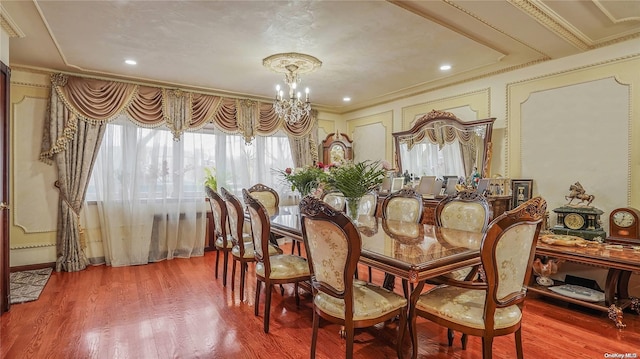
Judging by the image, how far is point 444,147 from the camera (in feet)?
14.6

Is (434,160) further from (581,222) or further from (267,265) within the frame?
(267,265)

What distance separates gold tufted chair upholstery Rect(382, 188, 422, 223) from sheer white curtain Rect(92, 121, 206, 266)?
289cm

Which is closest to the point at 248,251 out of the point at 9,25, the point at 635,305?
the point at 9,25

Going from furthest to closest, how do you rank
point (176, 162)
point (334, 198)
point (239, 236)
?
point (176, 162) < point (334, 198) < point (239, 236)

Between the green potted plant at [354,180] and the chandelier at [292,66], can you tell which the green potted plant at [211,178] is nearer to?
the chandelier at [292,66]

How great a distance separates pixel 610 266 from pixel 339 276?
230 cm

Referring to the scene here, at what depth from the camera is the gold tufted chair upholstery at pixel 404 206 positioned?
3215 millimetres

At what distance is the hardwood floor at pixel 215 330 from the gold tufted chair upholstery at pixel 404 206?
Answer: 3.17 ft

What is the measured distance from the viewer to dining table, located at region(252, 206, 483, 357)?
1.69 meters

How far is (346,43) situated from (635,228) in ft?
9.94

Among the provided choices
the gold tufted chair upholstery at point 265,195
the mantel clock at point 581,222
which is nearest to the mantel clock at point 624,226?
the mantel clock at point 581,222

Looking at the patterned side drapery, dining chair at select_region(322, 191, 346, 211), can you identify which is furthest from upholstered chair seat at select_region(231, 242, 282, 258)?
the patterned side drapery

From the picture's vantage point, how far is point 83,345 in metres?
2.34

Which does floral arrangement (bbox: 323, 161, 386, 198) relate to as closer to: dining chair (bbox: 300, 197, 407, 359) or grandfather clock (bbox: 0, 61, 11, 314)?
dining chair (bbox: 300, 197, 407, 359)
